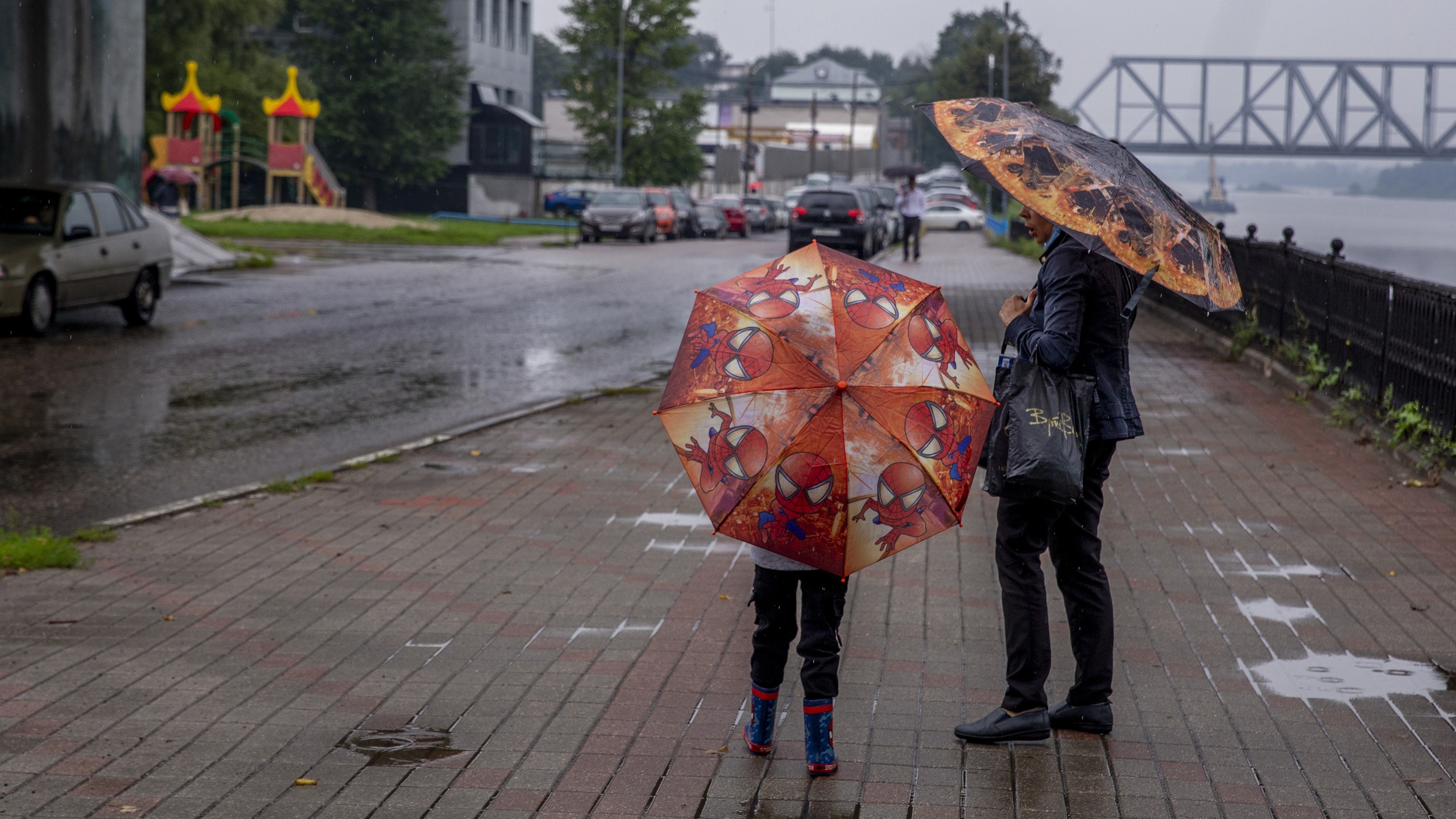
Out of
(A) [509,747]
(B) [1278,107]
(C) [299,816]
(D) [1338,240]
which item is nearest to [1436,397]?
(D) [1338,240]

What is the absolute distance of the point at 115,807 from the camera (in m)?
3.85

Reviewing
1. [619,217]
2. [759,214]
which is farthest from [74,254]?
[759,214]

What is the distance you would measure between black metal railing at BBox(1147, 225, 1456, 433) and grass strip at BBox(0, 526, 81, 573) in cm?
549

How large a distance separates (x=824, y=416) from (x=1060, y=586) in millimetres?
1327

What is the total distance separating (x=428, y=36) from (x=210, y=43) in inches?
673

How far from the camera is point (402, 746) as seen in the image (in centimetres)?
436

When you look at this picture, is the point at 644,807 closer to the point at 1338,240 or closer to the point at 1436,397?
the point at 1436,397

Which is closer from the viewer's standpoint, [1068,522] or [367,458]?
[1068,522]

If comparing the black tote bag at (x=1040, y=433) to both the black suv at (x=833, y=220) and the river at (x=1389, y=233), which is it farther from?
the black suv at (x=833, y=220)

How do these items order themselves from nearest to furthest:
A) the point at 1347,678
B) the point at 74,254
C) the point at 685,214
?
the point at 1347,678 → the point at 74,254 → the point at 685,214

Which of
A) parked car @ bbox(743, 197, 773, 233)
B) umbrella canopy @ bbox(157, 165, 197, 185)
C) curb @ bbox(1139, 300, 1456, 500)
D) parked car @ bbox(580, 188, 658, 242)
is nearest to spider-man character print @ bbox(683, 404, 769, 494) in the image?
curb @ bbox(1139, 300, 1456, 500)

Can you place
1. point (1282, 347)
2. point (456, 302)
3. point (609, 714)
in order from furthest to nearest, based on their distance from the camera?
point (456, 302)
point (1282, 347)
point (609, 714)

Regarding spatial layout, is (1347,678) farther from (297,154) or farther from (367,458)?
(297,154)

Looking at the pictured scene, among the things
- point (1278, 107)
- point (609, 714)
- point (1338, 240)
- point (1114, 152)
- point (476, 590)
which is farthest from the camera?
point (1278, 107)
